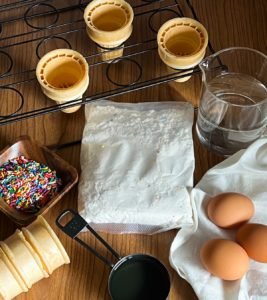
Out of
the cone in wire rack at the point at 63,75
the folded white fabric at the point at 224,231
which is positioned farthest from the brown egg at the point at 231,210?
the cone in wire rack at the point at 63,75

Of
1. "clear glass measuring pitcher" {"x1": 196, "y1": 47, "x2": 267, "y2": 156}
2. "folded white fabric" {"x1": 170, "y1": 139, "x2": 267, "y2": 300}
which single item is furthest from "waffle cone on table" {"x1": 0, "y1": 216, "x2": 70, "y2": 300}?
"clear glass measuring pitcher" {"x1": 196, "y1": 47, "x2": 267, "y2": 156}

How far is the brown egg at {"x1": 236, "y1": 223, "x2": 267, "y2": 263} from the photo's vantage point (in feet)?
2.18

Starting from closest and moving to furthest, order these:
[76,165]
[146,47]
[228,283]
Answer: [228,283]
[76,165]
[146,47]

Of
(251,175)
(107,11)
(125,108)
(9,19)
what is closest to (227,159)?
(251,175)

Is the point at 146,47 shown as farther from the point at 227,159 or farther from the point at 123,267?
the point at 123,267

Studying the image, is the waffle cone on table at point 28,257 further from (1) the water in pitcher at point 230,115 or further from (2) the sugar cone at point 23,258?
(1) the water in pitcher at point 230,115

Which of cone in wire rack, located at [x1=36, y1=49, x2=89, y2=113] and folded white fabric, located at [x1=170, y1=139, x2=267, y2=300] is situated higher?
cone in wire rack, located at [x1=36, y1=49, x2=89, y2=113]

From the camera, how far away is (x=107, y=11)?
85 centimetres

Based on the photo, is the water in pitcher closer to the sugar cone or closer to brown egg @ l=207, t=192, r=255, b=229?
brown egg @ l=207, t=192, r=255, b=229

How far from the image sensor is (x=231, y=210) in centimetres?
70

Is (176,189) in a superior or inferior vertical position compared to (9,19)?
inferior

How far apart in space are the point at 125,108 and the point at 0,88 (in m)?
0.21

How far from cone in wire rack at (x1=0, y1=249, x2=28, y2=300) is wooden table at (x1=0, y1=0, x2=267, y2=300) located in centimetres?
5

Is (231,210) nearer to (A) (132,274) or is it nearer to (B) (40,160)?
(A) (132,274)
